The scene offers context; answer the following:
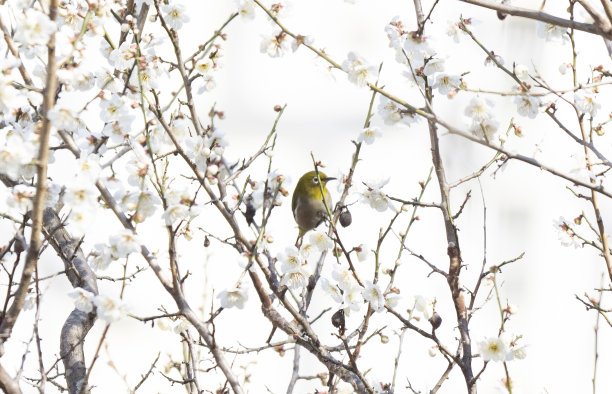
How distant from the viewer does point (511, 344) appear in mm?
2066

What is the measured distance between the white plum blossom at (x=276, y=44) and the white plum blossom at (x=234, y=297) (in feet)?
2.15

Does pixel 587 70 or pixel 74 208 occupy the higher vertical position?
pixel 587 70

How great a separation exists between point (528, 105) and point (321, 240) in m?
0.73

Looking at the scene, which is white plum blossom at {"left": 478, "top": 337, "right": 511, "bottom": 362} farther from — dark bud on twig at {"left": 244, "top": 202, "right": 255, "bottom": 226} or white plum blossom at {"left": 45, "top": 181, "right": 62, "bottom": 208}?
white plum blossom at {"left": 45, "top": 181, "right": 62, "bottom": 208}

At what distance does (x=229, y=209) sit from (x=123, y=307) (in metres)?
0.41

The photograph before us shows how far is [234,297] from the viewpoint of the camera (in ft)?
6.11

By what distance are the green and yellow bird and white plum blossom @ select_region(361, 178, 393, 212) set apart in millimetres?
1002

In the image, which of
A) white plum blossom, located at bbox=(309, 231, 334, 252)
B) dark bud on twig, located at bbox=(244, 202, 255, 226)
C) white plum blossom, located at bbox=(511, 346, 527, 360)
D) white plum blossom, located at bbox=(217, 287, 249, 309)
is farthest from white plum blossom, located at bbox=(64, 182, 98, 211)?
white plum blossom, located at bbox=(511, 346, 527, 360)

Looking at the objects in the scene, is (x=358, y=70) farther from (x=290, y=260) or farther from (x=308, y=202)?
(x=308, y=202)

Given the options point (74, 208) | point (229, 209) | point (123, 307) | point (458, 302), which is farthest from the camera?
point (458, 302)

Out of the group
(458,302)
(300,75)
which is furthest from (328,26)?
(458,302)

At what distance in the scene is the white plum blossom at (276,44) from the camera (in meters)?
2.10

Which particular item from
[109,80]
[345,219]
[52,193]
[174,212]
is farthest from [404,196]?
[52,193]

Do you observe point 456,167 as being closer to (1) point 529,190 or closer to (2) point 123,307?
(1) point 529,190
